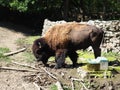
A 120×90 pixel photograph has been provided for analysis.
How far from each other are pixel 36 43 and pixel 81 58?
87.4 inches

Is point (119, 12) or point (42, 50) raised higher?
point (42, 50)

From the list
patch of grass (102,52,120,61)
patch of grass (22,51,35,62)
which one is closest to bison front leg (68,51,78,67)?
patch of grass (22,51,35,62)

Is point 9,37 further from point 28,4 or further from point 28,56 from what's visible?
point 28,56

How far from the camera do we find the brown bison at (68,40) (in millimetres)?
13398

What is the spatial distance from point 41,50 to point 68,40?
3.30ft

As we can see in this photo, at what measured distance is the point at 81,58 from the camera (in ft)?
50.1

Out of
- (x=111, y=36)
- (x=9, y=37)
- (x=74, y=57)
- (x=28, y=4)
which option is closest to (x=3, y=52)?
(x=74, y=57)

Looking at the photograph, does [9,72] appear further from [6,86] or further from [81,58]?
[81,58]

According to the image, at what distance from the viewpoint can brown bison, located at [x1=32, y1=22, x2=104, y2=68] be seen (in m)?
13.4

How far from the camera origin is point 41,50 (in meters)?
13.8

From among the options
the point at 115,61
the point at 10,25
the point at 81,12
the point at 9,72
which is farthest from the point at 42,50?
the point at 81,12

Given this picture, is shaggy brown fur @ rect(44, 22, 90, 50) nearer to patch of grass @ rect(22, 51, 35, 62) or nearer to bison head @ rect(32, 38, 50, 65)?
bison head @ rect(32, 38, 50, 65)

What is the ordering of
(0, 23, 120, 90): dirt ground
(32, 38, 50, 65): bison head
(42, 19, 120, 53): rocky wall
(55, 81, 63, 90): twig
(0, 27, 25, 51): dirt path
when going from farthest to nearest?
(0, 27, 25, 51): dirt path
(42, 19, 120, 53): rocky wall
(32, 38, 50, 65): bison head
(0, 23, 120, 90): dirt ground
(55, 81, 63, 90): twig

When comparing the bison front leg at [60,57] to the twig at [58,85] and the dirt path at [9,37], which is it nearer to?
the twig at [58,85]
